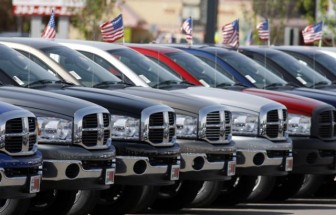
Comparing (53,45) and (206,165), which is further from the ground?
(53,45)

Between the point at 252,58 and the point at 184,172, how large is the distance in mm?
5735

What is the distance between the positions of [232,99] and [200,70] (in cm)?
169

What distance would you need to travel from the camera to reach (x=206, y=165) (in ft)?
50.9

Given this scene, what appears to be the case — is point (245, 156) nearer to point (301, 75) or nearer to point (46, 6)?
point (301, 75)

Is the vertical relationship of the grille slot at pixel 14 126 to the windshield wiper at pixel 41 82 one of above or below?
below

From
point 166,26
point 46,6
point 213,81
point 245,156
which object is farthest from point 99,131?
point 166,26

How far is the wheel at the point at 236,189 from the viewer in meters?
17.3

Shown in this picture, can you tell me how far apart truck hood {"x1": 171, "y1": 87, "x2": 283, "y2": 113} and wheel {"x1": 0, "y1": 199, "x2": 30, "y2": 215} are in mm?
4046

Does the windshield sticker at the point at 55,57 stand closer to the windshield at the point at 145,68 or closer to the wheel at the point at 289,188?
the windshield at the point at 145,68

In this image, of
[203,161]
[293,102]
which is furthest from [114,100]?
[293,102]

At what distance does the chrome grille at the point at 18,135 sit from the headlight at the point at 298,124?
5975 mm

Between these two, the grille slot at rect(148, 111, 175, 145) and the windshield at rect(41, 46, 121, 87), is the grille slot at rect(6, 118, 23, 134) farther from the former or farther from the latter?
the windshield at rect(41, 46, 121, 87)

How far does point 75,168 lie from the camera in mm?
13445

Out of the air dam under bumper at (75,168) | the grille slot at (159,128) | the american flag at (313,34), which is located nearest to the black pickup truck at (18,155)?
the air dam under bumper at (75,168)
